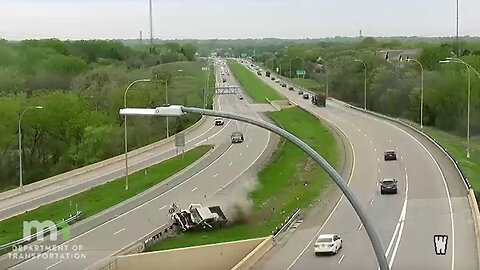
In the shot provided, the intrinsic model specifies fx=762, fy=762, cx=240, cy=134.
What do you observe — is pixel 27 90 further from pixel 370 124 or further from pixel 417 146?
pixel 417 146

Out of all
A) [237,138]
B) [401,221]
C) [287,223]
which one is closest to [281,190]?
[287,223]

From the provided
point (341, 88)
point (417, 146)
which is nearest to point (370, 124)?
point (417, 146)

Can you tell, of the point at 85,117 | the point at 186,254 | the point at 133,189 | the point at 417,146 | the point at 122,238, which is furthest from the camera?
the point at 85,117

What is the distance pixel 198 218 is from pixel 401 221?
31.5 ft

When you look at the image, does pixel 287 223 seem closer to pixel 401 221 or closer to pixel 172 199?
pixel 401 221

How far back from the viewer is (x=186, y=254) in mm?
29281

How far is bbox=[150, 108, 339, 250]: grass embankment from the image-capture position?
34.4 m

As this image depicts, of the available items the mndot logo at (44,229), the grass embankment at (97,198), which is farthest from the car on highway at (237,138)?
the mndot logo at (44,229)

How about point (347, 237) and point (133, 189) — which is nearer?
point (347, 237)

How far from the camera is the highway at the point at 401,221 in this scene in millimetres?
27562

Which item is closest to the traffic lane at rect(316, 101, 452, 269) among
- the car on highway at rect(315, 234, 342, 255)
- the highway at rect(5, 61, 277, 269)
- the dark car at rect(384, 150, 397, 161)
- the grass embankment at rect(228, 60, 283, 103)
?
the dark car at rect(384, 150, 397, 161)

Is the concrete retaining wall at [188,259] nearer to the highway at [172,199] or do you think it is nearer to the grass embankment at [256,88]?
the highway at [172,199]

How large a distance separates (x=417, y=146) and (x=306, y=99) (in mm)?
57187

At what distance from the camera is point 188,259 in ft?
95.8
